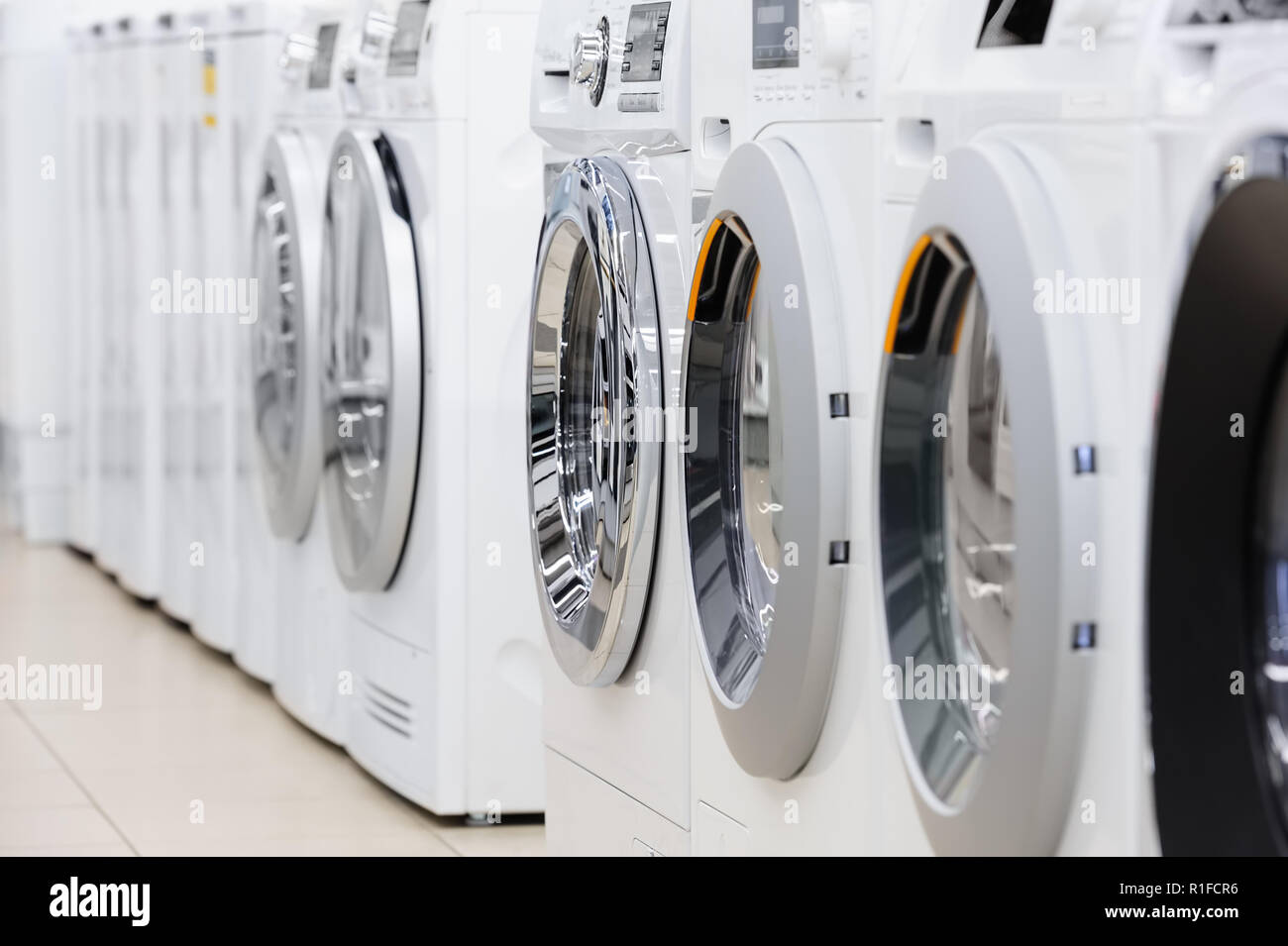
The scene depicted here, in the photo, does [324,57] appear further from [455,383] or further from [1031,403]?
[1031,403]

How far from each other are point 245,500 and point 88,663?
21.1 inches

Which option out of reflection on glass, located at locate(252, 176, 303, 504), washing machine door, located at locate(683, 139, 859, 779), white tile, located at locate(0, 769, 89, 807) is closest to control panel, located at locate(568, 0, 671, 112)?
washing machine door, located at locate(683, 139, 859, 779)

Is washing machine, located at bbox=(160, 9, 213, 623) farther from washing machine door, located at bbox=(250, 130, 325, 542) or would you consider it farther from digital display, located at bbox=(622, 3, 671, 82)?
digital display, located at bbox=(622, 3, 671, 82)

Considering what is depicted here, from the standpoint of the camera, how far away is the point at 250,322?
3465mm

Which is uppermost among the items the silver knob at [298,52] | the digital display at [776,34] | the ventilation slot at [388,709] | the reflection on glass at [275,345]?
the silver knob at [298,52]

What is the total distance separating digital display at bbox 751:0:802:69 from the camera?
1.71m

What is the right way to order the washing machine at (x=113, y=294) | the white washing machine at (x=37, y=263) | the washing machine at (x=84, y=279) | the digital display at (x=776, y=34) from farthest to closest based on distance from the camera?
the white washing machine at (x=37, y=263)
the washing machine at (x=84, y=279)
the washing machine at (x=113, y=294)
the digital display at (x=776, y=34)

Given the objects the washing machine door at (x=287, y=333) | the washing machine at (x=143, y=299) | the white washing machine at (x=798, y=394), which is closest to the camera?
the white washing machine at (x=798, y=394)

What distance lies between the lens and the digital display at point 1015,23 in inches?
51.9

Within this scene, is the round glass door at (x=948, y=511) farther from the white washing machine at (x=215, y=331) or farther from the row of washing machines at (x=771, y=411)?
the white washing machine at (x=215, y=331)

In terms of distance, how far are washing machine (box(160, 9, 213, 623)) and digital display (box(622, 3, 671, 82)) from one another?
1915 mm

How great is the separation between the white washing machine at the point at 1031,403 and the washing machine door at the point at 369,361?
135cm

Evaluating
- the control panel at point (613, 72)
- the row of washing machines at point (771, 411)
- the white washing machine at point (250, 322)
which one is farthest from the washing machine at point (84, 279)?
the control panel at point (613, 72)

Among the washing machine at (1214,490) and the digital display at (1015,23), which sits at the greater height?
the digital display at (1015,23)
